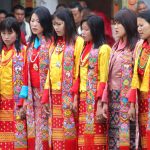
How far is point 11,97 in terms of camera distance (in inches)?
431

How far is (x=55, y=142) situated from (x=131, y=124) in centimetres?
116

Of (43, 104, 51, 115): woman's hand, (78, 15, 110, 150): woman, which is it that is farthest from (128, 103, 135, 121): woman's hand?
(43, 104, 51, 115): woman's hand

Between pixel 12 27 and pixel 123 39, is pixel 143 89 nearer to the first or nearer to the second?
pixel 123 39

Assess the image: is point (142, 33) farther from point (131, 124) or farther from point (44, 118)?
point (44, 118)

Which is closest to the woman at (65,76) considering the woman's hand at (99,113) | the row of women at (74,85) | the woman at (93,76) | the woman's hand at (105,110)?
the row of women at (74,85)

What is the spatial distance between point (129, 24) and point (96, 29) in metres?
0.56

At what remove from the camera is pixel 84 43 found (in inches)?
406

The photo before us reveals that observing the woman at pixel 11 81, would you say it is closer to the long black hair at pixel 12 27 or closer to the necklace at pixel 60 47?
the long black hair at pixel 12 27

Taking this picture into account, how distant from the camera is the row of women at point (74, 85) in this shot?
948 centimetres

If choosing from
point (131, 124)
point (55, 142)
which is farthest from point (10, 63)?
point (131, 124)

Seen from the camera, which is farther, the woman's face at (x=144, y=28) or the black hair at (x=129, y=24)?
the black hair at (x=129, y=24)

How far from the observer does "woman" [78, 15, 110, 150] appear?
10016 mm

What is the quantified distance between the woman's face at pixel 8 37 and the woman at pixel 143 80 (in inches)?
80.7

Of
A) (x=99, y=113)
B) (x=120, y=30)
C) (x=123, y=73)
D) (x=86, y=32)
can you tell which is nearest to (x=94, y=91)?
(x=99, y=113)
